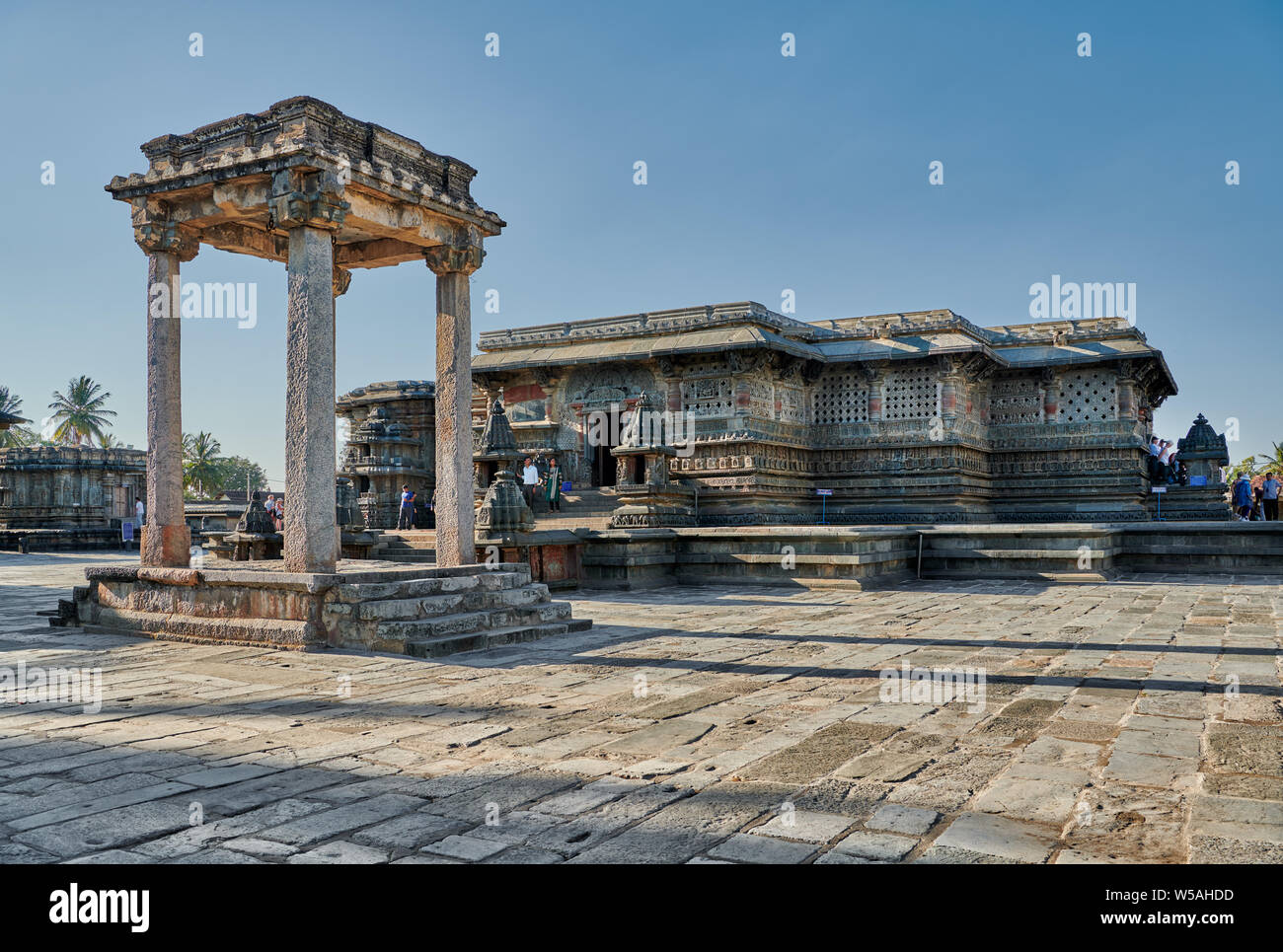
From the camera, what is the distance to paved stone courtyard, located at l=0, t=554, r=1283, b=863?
313cm

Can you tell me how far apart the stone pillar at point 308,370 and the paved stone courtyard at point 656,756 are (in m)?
1.05

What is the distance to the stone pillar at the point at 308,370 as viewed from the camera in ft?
25.6

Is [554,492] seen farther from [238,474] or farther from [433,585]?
[238,474]

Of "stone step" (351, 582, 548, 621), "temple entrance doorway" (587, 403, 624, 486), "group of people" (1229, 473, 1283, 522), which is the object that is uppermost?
"temple entrance doorway" (587, 403, 624, 486)

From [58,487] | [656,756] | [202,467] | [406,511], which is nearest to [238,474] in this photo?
[202,467]

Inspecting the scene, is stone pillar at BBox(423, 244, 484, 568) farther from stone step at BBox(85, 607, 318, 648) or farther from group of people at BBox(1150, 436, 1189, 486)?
group of people at BBox(1150, 436, 1189, 486)

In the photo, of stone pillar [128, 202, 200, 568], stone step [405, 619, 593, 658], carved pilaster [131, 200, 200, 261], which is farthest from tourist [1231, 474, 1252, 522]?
carved pilaster [131, 200, 200, 261]

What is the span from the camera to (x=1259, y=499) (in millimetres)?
22609

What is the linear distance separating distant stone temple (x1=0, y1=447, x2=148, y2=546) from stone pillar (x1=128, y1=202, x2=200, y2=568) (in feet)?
86.4

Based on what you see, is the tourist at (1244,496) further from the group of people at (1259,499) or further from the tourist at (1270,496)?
the tourist at (1270,496)

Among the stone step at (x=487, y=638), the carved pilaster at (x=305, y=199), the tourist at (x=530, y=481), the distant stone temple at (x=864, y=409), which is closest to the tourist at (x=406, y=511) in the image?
the distant stone temple at (x=864, y=409)

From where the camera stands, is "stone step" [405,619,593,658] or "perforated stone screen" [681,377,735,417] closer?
"stone step" [405,619,593,658]
